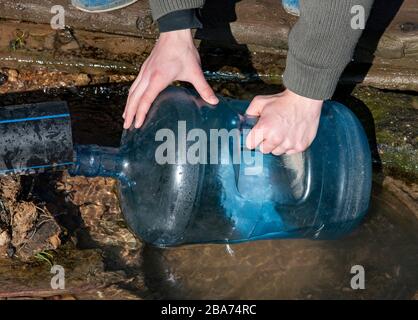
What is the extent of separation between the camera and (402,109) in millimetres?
3455

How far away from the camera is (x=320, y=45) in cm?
244

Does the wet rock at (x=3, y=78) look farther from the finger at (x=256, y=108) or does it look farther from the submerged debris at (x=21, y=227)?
the finger at (x=256, y=108)

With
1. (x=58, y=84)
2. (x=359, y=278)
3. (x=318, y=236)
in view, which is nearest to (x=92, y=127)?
(x=58, y=84)

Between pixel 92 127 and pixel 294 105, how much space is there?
4.02 ft

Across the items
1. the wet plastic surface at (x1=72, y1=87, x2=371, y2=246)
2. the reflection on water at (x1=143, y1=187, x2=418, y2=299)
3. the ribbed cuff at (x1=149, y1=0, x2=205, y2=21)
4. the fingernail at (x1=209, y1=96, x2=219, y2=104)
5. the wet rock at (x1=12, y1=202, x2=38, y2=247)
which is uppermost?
the ribbed cuff at (x1=149, y1=0, x2=205, y2=21)

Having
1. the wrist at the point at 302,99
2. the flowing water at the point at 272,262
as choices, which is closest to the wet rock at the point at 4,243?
the flowing water at the point at 272,262

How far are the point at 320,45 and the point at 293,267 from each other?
1081 millimetres

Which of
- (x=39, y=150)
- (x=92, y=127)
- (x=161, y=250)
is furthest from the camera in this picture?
(x=92, y=127)

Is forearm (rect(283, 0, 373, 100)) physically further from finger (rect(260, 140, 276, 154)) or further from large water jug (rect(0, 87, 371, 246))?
large water jug (rect(0, 87, 371, 246))

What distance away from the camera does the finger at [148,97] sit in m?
2.72

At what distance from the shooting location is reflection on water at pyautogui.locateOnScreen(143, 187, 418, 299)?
3.01 m

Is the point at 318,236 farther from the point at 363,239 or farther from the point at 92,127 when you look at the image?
the point at 92,127

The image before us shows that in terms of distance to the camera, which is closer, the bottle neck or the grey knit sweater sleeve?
the grey knit sweater sleeve

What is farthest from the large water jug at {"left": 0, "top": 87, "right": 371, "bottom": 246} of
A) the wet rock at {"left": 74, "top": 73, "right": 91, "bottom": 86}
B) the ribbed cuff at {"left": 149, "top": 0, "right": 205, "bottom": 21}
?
the wet rock at {"left": 74, "top": 73, "right": 91, "bottom": 86}
